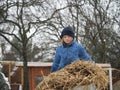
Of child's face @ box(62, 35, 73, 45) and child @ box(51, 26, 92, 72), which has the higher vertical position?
child's face @ box(62, 35, 73, 45)

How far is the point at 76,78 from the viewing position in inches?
185

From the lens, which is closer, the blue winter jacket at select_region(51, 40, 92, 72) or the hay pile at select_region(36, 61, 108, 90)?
the hay pile at select_region(36, 61, 108, 90)

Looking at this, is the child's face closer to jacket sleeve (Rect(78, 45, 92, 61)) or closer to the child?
the child

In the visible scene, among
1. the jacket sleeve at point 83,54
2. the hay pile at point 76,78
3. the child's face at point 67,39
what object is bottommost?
the hay pile at point 76,78

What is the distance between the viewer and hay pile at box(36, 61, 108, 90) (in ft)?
15.3

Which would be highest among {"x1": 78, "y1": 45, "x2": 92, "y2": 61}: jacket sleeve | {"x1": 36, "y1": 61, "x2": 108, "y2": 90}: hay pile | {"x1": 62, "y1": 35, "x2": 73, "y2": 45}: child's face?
{"x1": 62, "y1": 35, "x2": 73, "y2": 45}: child's face

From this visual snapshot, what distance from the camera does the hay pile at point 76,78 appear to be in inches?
183

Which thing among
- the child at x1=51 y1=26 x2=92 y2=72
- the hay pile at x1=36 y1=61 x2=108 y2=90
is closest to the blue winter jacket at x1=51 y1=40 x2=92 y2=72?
the child at x1=51 y1=26 x2=92 y2=72

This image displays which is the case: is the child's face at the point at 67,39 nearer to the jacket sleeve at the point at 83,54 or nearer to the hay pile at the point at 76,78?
the jacket sleeve at the point at 83,54

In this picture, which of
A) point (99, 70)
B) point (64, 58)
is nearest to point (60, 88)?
point (99, 70)

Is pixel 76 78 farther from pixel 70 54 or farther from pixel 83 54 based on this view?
pixel 83 54

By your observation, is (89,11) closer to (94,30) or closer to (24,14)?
(94,30)

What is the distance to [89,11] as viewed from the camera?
30297mm

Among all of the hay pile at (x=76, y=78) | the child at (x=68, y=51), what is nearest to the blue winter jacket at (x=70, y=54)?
the child at (x=68, y=51)
